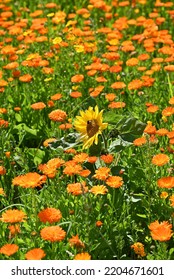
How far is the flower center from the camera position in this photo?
3756 millimetres

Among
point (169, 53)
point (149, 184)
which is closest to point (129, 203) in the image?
point (149, 184)

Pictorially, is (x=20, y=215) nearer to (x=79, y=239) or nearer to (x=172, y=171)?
(x=79, y=239)

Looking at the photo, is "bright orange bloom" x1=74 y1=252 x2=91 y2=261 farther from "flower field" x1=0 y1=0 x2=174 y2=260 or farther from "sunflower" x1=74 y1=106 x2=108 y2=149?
"sunflower" x1=74 y1=106 x2=108 y2=149

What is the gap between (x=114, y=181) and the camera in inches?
133

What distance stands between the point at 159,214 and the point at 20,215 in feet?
2.57

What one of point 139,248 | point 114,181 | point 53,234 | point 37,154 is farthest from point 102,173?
point 37,154

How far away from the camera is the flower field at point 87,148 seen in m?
3.22

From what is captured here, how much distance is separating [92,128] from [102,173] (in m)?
0.43

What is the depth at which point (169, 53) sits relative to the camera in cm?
495

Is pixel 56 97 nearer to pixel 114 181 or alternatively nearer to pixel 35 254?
pixel 114 181

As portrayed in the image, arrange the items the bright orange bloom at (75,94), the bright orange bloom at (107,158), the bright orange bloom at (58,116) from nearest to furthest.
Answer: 1. the bright orange bloom at (107,158)
2. the bright orange bloom at (58,116)
3. the bright orange bloom at (75,94)

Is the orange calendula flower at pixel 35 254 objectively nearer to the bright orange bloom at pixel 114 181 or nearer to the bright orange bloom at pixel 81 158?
the bright orange bloom at pixel 114 181

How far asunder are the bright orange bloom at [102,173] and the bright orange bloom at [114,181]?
0.03 metres

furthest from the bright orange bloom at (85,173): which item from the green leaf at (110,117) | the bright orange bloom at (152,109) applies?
A: the bright orange bloom at (152,109)
